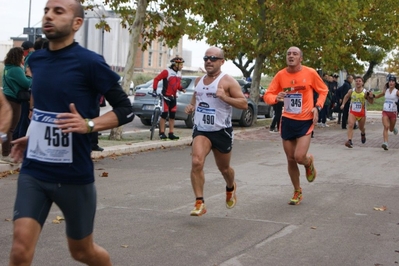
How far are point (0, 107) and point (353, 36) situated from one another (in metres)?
33.7

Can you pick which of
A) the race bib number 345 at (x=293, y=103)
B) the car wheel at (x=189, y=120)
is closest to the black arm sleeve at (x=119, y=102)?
the race bib number 345 at (x=293, y=103)

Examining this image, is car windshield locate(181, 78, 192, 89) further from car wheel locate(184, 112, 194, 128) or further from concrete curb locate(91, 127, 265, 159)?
concrete curb locate(91, 127, 265, 159)

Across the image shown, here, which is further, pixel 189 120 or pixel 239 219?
pixel 189 120

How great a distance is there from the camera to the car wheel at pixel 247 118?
26.3 meters

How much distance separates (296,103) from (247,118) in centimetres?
1610

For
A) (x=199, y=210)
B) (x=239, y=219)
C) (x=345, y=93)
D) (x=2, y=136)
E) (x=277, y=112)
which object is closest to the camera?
(x=2, y=136)

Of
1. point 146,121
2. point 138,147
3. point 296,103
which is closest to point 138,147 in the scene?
point 138,147

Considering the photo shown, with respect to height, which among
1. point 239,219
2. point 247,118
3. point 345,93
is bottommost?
point 247,118

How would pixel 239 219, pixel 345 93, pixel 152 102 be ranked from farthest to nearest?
1. pixel 345 93
2. pixel 152 102
3. pixel 239 219

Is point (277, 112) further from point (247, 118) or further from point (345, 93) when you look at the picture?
point (345, 93)

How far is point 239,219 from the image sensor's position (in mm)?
8883

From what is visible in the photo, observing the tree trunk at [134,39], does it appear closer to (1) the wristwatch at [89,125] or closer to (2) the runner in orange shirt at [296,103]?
(2) the runner in orange shirt at [296,103]

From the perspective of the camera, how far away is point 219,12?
19688 mm

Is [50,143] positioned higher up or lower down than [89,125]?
lower down
